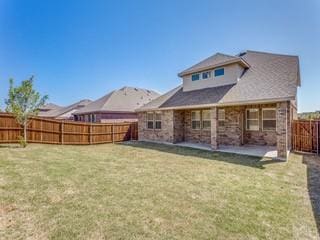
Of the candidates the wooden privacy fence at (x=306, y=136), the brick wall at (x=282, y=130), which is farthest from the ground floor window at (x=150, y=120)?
the wooden privacy fence at (x=306, y=136)

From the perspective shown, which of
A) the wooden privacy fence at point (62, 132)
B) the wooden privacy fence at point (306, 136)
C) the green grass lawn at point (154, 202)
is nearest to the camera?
the green grass lawn at point (154, 202)

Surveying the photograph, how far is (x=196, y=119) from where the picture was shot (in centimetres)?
1455

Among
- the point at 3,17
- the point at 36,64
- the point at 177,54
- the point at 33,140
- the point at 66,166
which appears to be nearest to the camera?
the point at 66,166

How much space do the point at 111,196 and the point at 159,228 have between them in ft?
5.92

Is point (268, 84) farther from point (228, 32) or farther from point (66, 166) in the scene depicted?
point (66, 166)

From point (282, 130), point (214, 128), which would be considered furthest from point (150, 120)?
point (282, 130)

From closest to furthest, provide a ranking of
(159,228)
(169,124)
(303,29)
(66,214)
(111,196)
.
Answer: (159,228) < (66,214) < (111,196) < (303,29) < (169,124)

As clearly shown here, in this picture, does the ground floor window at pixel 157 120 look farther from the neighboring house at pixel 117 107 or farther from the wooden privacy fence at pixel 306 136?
the wooden privacy fence at pixel 306 136

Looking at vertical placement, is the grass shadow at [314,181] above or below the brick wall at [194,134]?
below

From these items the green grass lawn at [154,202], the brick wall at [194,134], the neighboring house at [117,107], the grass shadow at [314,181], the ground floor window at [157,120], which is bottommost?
the grass shadow at [314,181]

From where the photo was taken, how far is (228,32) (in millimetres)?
12789

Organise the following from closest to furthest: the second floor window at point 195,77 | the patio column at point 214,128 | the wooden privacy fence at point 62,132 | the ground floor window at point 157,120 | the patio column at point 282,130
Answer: the patio column at point 282,130 → the wooden privacy fence at point 62,132 → the patio column at point 214,128 → the second floor window at point 195,77 → the ground floor window at point 157,120

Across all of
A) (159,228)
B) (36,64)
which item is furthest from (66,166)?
(36,64)

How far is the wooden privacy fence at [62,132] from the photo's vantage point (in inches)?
454
